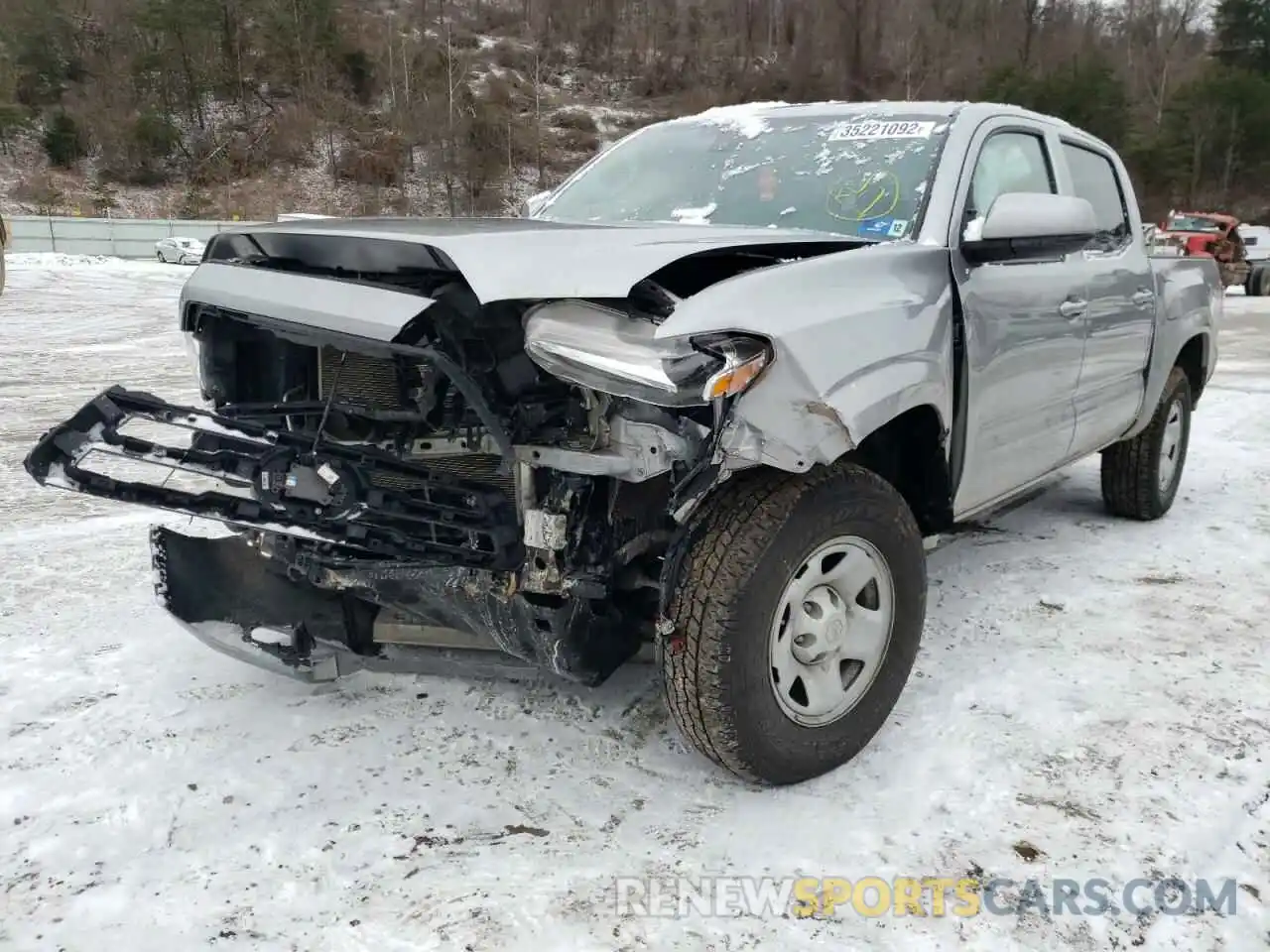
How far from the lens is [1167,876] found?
86.7 inches

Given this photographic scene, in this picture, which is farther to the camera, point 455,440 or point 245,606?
point 245,606

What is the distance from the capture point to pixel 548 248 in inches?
89.4

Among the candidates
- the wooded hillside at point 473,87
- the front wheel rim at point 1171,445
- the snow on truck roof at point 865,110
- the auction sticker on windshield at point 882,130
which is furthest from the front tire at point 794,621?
the wooded hillside at point 473,87

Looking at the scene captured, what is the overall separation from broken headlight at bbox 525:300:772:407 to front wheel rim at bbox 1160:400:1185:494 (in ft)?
12.0

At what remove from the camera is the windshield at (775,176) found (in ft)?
10.3

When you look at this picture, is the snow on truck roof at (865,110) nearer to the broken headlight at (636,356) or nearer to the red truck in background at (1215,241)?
the broken headlight at (636,356)

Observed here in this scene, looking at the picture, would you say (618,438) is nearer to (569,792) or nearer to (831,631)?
(831,631)

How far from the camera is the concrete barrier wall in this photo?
1146 inches

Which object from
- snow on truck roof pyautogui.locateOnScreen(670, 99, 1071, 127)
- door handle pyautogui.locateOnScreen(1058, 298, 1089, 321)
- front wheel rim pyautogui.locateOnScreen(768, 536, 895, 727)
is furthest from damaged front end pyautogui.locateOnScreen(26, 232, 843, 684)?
door handle pyautogui.locateOnScreen(1058, 298, 1089, 321)

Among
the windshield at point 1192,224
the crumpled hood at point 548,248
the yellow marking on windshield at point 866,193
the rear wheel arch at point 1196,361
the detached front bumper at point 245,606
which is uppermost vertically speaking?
the windshield at point 1192,224

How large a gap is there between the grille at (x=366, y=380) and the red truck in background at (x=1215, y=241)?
873 inches

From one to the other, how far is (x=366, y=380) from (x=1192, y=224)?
2437 cm

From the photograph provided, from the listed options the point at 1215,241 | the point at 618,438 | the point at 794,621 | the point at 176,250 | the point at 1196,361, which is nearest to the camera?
the point at 618,438

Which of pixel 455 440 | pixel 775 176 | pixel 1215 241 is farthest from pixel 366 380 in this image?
pixel 1215 241
